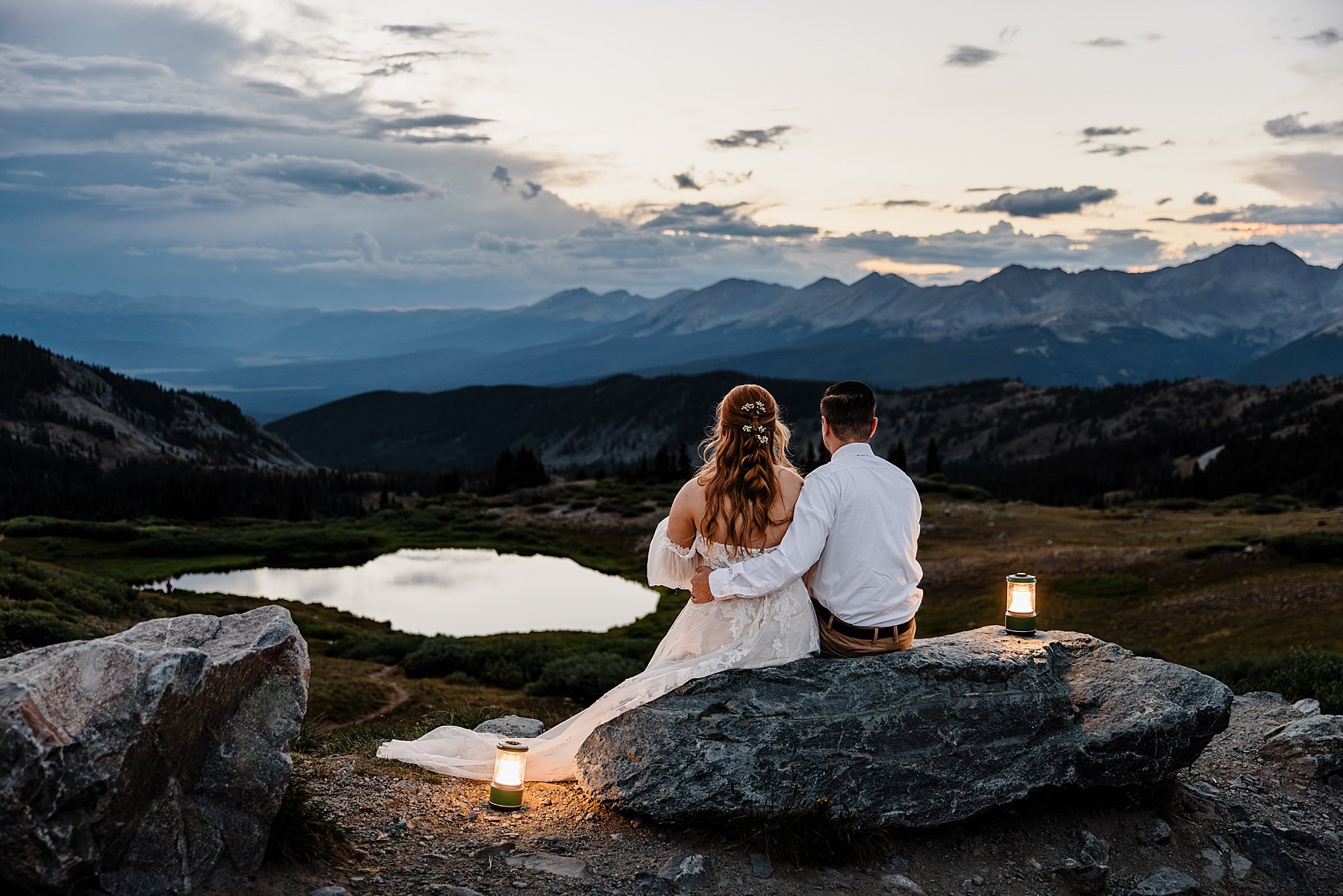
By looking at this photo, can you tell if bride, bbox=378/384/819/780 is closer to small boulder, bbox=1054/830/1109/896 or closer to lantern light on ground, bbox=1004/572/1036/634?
lantern light on ground, bbox=1004/572/1036/634

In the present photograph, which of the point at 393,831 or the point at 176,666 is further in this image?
the point at 393,831

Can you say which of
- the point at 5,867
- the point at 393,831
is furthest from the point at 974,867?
the point at 5,867

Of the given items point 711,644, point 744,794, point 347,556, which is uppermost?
point 711,644

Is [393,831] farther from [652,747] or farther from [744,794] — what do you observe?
[744,794]

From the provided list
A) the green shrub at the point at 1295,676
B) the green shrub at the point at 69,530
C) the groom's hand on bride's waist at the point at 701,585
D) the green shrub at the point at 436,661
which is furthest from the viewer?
the green shrub at the point at 69,530

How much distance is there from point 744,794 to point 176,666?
4602 millimetres

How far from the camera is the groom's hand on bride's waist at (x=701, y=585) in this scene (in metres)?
9.06

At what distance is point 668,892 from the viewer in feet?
25.3

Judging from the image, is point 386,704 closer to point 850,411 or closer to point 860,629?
point 860,629

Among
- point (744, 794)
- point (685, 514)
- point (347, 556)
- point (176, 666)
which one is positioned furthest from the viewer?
point (347, 556)

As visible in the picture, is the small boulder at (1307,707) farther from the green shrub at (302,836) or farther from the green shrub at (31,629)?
the green shrub at (31,629)

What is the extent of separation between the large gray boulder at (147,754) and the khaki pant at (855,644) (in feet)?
15.5

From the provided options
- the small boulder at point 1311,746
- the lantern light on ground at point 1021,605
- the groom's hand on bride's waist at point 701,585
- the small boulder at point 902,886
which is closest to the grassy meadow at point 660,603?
the small boulder at point 1311,746

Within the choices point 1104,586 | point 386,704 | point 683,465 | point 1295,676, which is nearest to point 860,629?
point 1295,676
